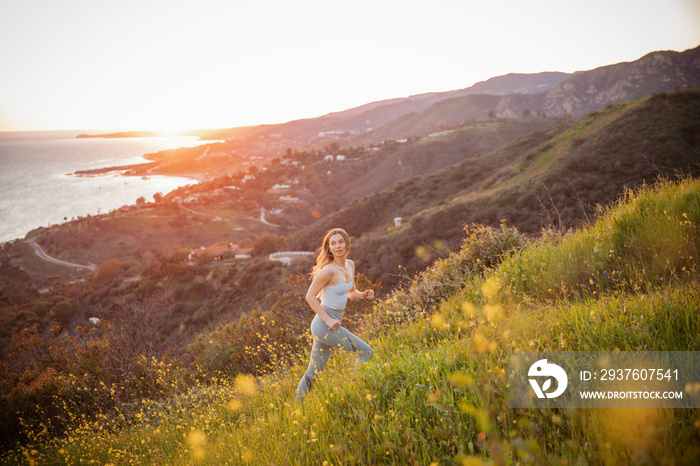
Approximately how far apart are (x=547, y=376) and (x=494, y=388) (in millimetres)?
340

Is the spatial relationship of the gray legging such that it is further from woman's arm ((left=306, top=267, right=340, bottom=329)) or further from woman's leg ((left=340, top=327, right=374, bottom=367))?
woman's arm ((left=306, top=267, right=340, bottom=329))

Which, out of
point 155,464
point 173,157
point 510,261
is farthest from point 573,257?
point 173,157

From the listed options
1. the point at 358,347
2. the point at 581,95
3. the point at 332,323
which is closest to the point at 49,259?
the point at 332,323

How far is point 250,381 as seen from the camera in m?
4.81

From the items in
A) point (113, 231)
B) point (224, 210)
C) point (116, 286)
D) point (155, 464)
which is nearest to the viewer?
point (155, 464)

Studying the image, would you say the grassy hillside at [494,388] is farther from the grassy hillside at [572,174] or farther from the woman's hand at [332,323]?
the grassy hillside at [572,174]

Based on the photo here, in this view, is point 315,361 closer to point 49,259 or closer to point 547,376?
point 547,376

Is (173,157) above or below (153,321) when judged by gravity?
above

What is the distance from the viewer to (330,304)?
155 inches

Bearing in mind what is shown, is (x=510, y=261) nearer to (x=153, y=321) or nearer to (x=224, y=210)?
(x=153, y=321)

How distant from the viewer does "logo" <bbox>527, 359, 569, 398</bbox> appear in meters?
1.99

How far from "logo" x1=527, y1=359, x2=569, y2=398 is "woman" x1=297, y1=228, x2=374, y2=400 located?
176cm

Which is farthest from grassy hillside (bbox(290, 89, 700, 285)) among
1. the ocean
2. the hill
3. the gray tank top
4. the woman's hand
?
the ocean

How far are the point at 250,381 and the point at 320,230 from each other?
40.4 metres
